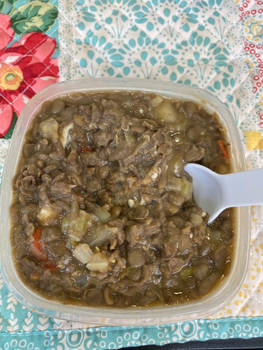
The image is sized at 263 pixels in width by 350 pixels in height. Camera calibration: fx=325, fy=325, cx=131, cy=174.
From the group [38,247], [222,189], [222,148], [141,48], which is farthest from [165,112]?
[38,247]

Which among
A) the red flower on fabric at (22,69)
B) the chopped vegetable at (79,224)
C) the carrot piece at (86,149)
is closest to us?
the chopped vegetable at (79,224)

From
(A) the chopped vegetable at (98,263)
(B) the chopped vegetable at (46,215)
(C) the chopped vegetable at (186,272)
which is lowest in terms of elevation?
(C) the chopped vegetable at (186,272)

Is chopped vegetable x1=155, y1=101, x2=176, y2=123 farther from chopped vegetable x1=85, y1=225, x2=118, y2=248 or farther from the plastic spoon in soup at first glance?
chopped vegetable x1=85, y1=225, x2=118, y2=248

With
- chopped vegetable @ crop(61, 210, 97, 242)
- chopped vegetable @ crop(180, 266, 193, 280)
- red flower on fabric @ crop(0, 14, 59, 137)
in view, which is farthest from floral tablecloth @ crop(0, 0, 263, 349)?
chopped vegetable @ crop(61, 210, 97, 242)

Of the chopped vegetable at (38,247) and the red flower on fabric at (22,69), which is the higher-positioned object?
the red flower on fabric at (22,69)

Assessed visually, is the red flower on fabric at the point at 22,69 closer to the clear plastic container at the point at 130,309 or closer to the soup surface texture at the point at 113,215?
the clear plastic container at the point at 130,309

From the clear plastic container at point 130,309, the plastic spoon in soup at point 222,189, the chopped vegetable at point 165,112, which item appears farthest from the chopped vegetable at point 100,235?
the chopped vegetable at point 165,112

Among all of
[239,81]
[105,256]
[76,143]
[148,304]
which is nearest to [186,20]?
[239,81]
